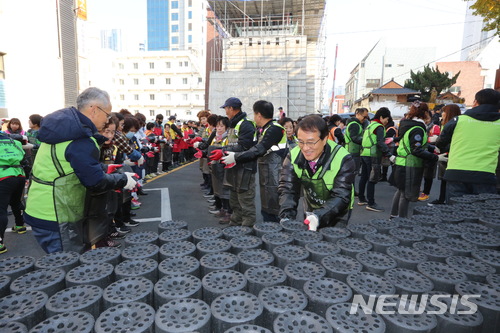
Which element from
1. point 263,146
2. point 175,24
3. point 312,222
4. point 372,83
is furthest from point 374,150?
point 175,24

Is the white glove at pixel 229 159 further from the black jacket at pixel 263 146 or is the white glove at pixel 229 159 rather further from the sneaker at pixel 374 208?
the sneaker at pixel 374 208

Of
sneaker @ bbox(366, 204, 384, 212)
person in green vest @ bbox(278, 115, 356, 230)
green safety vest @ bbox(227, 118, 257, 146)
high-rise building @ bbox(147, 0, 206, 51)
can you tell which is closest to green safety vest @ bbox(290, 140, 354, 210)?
person in green vest @ bbox(278, 115, 356, 230)

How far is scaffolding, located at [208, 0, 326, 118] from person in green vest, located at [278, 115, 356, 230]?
21.2 m

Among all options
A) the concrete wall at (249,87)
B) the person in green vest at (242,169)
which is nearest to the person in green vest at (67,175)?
the person in green vest at (242,169)

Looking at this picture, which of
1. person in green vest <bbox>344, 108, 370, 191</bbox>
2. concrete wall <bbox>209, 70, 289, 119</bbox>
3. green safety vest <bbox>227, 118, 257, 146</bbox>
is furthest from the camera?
concrete wall <bbox>209, 70, 289, 119</bbox>

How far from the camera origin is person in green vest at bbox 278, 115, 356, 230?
229 cm

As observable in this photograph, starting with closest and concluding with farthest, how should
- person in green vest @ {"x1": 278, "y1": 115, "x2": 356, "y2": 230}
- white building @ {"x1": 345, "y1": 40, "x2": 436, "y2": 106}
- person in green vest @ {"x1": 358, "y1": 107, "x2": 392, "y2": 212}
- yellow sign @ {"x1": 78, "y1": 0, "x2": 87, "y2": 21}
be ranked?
1. person in green vest @ {"x1": 278, "y1": 115, "x2": 356, "y2": 230}
2. person in green vest @ {"x1": 358, "y1": 107, "x2": 392, "y2": 212}
3. yellow sign @ {"x1": 78, "y1": 0, "x2": 87, "y2": 21}
4. white building @ {"x1": 345, "y1": 40, "x2": 436, "y2": 106}

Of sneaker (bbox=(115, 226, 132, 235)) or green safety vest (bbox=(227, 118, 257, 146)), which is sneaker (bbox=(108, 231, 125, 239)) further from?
green safety vest (bbox=(227, 118, 257, 146))

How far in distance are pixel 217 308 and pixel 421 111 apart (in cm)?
478

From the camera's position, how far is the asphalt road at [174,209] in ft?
14.9

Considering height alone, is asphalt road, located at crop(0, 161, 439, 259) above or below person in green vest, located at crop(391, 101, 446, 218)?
below

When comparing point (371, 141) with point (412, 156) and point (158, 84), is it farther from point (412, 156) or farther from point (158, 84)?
point (158, 84)

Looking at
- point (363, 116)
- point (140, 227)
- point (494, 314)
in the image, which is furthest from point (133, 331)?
point (363, 116)

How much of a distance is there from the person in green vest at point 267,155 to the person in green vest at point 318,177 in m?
1.53
